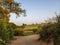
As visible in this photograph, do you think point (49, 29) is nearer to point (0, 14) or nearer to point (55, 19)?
point (55, 19)

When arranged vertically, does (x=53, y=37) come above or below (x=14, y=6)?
below

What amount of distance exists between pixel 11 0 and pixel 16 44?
40.0 feet

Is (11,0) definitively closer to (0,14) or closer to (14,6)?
(14,6)

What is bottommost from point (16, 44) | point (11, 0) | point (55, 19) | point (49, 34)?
point (16, 44)

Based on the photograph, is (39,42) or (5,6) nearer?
(39,42)

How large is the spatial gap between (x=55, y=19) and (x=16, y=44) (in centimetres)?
352

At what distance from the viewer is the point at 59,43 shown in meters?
11.8

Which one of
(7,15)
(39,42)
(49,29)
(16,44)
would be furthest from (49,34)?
(7,15)

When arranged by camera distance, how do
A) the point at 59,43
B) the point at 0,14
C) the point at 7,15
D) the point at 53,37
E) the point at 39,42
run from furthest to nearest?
the point at 7,15 → the point at 0,14 → the point at 39,42 → the point at 53,37 → the point at 59,43

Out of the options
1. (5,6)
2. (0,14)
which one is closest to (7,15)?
(5,6)

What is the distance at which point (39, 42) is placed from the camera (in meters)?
13.9

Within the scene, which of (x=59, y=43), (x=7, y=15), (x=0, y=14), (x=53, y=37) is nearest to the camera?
(x=59, y=43)

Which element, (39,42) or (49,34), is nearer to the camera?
(49,34)

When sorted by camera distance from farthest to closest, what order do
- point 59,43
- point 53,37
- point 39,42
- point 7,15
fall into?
point 7,15 → point 39,42 → point 53,37 → point 59,43
